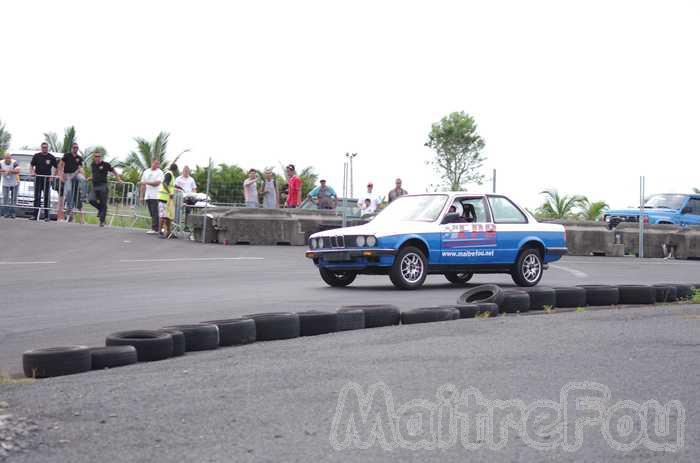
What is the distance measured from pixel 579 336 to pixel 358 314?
1978 millimetres

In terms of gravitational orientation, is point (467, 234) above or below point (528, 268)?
above

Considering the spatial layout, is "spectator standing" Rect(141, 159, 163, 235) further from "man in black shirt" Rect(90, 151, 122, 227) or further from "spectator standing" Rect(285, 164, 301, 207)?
"spectator standing" Rect(285, 164, 301, 207)

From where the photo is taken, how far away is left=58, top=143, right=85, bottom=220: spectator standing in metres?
25.6

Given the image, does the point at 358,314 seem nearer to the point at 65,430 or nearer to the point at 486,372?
the point at 486,372

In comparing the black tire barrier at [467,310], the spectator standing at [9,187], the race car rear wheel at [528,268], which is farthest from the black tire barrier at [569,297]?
the spectator standing at [9,187]

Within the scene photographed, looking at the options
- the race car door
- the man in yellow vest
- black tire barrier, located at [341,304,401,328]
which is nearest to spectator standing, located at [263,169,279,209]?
the man in yellow vest

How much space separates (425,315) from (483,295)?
205cm

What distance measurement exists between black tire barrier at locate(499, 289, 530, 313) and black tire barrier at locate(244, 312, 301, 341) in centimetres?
299

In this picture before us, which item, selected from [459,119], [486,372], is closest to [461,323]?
[486,372]

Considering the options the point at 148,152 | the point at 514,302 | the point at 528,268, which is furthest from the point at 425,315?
the point at 148,152

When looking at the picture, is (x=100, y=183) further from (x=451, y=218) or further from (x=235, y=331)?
(x=235, y=331)

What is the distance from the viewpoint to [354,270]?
46.9 ft

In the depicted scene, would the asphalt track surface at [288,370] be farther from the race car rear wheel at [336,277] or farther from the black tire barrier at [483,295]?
the black tire barrier at [483,295]

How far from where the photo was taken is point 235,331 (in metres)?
8.47
